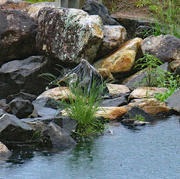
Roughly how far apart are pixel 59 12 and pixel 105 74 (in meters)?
2.04

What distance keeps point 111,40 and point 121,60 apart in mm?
756

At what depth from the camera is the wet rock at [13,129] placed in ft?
17.1

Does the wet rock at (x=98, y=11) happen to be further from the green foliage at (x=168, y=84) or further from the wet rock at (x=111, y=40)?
the green foliage at (x=168, y=84)

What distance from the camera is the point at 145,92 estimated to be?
838cm

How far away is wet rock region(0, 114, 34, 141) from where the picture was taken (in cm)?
522

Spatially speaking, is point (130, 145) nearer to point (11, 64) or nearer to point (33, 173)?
point (33, 173)

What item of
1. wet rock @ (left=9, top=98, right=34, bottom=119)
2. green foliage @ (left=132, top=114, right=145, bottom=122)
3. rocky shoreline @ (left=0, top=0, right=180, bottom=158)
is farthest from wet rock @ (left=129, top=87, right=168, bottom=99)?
wet rock @ (left=9, top=98, right=34, bottom=119)

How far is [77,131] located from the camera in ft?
20.0

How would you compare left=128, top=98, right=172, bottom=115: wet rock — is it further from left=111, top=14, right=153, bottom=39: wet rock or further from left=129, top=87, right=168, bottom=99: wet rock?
left=111, top=14, right=153, bottom=39: wet rock

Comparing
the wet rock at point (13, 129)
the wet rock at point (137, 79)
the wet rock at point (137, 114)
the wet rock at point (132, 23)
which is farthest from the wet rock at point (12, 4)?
the wet rock at point (13, 129)

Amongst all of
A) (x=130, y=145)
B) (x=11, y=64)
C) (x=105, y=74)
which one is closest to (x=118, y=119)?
(x=130, y=145)

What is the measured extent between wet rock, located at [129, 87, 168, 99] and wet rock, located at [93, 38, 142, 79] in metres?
→ 1.50

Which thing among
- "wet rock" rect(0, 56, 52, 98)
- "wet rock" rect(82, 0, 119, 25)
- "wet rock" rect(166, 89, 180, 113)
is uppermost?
"wet rock" rect(82, 0, 119, 25)

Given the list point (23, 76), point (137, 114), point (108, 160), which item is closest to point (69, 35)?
point (23, 76)
